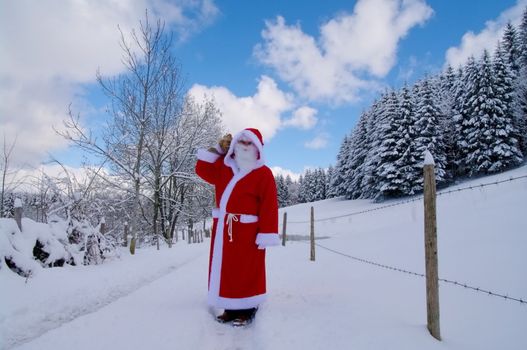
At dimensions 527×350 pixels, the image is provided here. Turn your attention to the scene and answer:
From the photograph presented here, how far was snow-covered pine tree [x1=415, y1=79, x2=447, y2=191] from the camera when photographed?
92.1 feet

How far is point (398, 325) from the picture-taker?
2.98 meters

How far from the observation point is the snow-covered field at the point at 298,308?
274 centimetres

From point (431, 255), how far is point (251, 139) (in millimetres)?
2175

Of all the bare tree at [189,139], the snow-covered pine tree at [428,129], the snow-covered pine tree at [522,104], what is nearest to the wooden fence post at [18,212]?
the bare tree at [189,139]

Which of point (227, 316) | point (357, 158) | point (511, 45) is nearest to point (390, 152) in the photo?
point (357, 158)

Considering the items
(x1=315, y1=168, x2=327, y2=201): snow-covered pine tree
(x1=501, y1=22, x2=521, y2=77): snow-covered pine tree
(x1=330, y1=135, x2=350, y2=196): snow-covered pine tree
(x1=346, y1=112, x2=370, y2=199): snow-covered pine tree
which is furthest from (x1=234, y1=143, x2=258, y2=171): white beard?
(x1=315, y1=168, x2=327, y2=201): snow-covered pine tree

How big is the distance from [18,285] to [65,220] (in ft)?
10.5

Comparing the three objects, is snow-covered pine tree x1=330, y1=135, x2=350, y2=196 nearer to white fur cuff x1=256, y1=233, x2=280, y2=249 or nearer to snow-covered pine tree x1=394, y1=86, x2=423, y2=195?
snow-covered pine tree x1=394, y1=86, x2=423, y2=195

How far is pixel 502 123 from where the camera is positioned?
84.9ft

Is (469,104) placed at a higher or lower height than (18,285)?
higher

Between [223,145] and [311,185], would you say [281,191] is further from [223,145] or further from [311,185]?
[223,145]

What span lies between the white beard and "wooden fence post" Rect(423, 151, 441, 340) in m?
1.83

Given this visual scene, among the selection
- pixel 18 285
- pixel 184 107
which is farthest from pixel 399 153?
pixel 18 285

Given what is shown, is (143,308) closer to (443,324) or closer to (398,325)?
(398,325)
